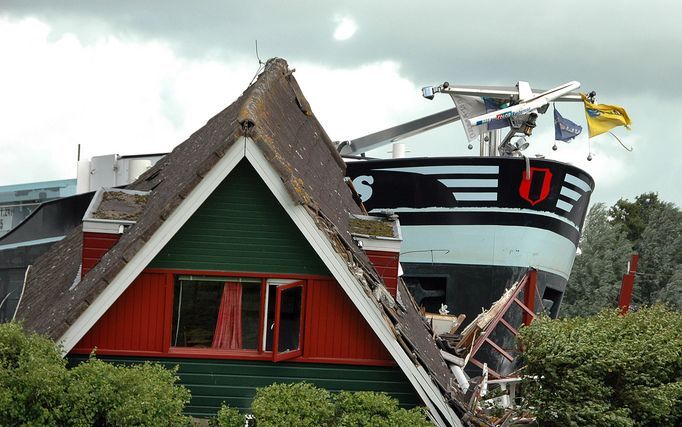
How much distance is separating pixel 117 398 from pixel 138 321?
6.24ft

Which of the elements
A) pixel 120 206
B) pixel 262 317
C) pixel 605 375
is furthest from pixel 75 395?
pixel 605 375

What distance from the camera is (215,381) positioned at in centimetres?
1378

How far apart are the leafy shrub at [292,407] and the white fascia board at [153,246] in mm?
1918

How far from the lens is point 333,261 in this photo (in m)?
13.5

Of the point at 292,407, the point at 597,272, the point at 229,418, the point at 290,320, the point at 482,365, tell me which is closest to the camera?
the point at 292,407

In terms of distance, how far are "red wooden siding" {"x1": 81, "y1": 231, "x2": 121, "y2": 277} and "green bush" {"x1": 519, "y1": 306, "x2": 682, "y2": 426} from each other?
528 centimetres

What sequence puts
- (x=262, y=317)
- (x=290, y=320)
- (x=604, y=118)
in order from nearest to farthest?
(x=262, y=317) < (x=290, y=320) < (x=604, y=118)

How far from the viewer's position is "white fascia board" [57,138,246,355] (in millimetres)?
13141

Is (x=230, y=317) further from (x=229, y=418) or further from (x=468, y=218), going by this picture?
(x=468, y=218)

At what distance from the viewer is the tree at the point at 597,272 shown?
233ft

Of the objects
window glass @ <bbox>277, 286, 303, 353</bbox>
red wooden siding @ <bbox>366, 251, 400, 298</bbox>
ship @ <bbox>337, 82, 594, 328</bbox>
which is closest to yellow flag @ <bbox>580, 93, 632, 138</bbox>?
ship @ <bbox>337, 82, 594, 328</bbox>

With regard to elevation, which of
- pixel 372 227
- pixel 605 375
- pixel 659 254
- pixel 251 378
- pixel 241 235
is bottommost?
pixel 251 378

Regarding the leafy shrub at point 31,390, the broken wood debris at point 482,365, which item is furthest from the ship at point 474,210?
the leafy shrub at point 31,390

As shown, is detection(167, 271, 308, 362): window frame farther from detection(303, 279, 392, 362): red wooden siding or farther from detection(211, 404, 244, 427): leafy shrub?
detection(211, 404, 244, 427): leafy shrub
